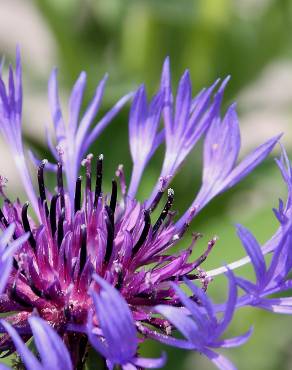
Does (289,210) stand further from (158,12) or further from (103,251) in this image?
(158,12)

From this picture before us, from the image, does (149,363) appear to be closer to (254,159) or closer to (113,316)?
(113,316)

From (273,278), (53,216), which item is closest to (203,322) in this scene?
(273,278)

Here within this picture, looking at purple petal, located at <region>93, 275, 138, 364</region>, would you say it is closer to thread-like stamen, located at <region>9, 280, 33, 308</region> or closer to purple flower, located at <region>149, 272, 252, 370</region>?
purple flower, located at <region>149, 272, 252, 370</region>

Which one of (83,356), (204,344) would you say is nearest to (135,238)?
(83,356)

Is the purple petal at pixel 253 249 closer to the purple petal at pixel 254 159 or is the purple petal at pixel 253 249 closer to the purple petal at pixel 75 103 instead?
the purple petal at pixel 254 159

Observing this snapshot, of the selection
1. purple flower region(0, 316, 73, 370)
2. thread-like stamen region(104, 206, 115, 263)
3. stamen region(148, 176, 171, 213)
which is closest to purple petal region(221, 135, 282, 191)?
stamen region(148, 176, 171, 213)

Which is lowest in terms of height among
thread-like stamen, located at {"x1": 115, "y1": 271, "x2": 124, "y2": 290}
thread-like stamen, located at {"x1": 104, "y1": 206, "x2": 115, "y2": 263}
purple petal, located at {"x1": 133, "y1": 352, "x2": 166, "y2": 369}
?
purple petal, located at {"x1": 133, "y1": 352, "x2": 166, "y2": 369}

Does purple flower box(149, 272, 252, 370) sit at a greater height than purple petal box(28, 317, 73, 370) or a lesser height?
lesser
